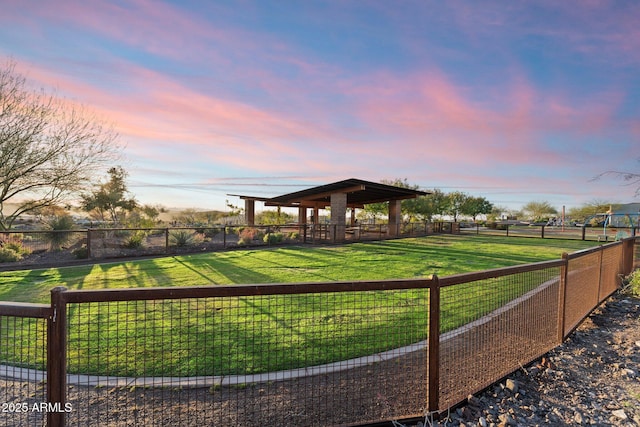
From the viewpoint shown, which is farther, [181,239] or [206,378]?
[181,239]

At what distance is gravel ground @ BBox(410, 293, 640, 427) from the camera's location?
9.12 ft

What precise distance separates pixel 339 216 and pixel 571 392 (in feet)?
51.5

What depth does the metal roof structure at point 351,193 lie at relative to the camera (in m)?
18.2

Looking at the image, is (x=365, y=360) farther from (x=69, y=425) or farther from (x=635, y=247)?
(x=635, y=247)

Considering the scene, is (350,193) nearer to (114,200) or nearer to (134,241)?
(134,241)

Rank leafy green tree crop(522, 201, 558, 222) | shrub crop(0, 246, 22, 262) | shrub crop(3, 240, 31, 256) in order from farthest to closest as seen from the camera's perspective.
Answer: leafy green tree crop(522, 201, 558, 222) → shrub crop(3, 240, 31, 256) → shrub crop(0, 246, 22, 262)

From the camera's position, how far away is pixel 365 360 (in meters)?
3.57

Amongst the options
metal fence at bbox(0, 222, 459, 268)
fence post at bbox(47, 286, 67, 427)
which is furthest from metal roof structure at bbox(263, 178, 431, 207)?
fence post at bbox(47, 286, 67, 427)

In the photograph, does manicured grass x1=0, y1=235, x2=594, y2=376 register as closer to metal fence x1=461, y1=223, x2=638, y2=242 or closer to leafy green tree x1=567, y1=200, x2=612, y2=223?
metal fence x1=461, y1=223, x2=638, y2=242

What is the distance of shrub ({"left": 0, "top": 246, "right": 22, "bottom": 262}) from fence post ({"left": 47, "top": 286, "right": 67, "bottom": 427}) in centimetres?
1226

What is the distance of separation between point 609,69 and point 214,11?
483 inches

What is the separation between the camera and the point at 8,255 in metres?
10.6

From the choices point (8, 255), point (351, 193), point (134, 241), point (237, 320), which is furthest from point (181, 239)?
point (237, 320)

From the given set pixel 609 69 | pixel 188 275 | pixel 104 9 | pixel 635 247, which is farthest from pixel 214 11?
pixel 635 247
